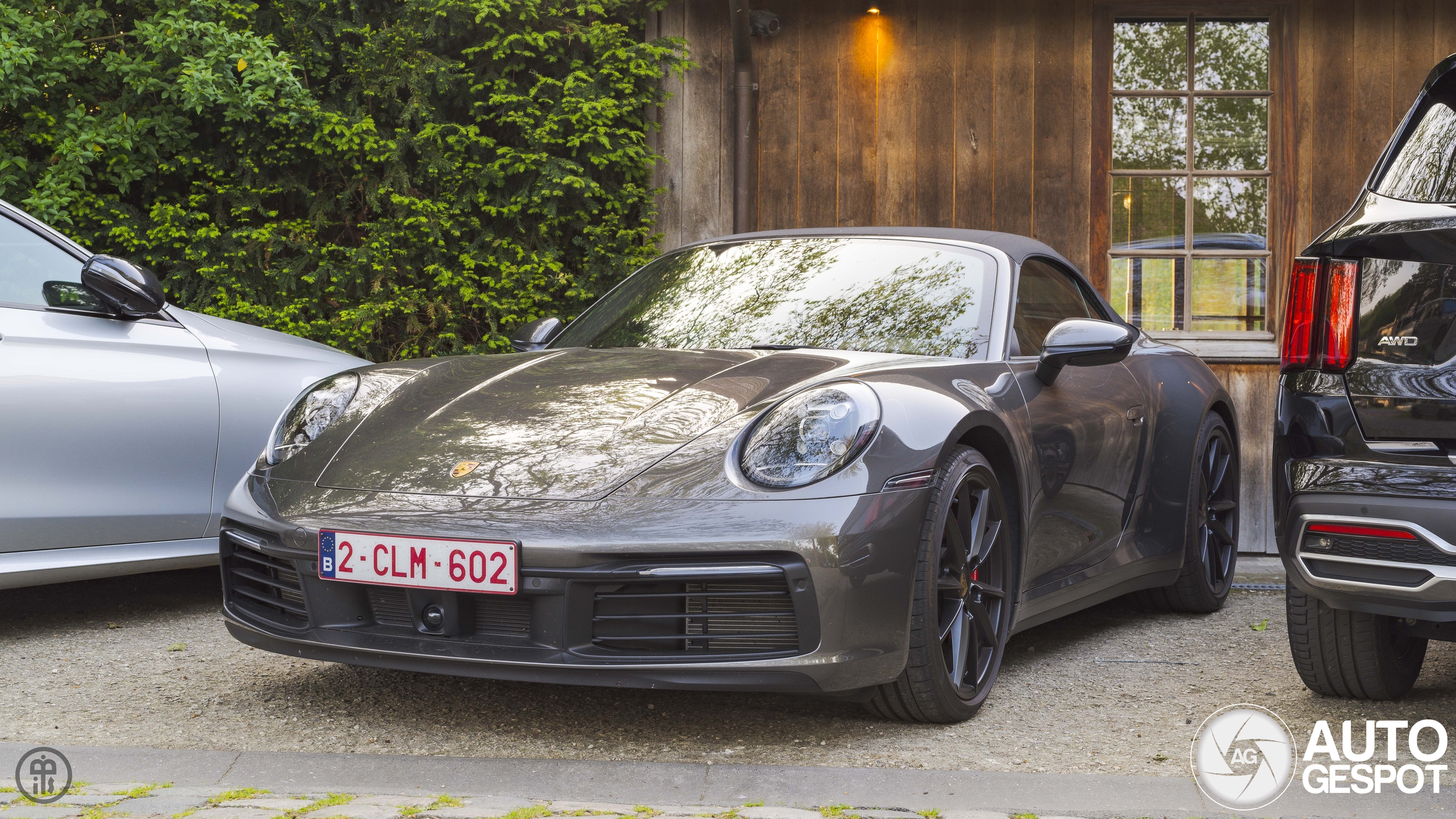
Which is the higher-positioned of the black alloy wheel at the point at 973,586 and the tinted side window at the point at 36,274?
the tinted side window at the point at 36,274

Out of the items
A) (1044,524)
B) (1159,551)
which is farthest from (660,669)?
(1159,551)

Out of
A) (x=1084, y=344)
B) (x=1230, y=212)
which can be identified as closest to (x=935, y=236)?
(x=1084, y=344)

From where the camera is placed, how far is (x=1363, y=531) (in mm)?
2674

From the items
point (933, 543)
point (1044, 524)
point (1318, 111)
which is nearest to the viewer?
point (933, 543)

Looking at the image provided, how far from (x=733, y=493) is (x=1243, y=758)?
1259 millimetres

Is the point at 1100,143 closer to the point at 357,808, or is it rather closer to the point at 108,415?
the point at 108,415

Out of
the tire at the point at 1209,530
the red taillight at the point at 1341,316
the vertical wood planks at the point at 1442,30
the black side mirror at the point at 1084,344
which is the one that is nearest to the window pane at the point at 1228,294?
the vertical wood planks at the point at 1442,30

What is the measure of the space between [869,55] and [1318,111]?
7.57 feet

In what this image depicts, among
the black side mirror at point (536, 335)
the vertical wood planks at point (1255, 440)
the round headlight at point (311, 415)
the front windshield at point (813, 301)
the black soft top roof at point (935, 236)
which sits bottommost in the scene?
the vertical wood planks at point (1255, 440)

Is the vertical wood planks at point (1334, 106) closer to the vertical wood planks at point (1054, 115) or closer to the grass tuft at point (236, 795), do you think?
the vertical wood planks at point (1054, 115)

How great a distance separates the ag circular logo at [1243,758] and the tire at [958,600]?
53 cm

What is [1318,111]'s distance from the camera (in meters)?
6.79

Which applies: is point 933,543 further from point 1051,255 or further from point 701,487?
point 1051,255

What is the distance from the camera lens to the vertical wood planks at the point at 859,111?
6957mm
